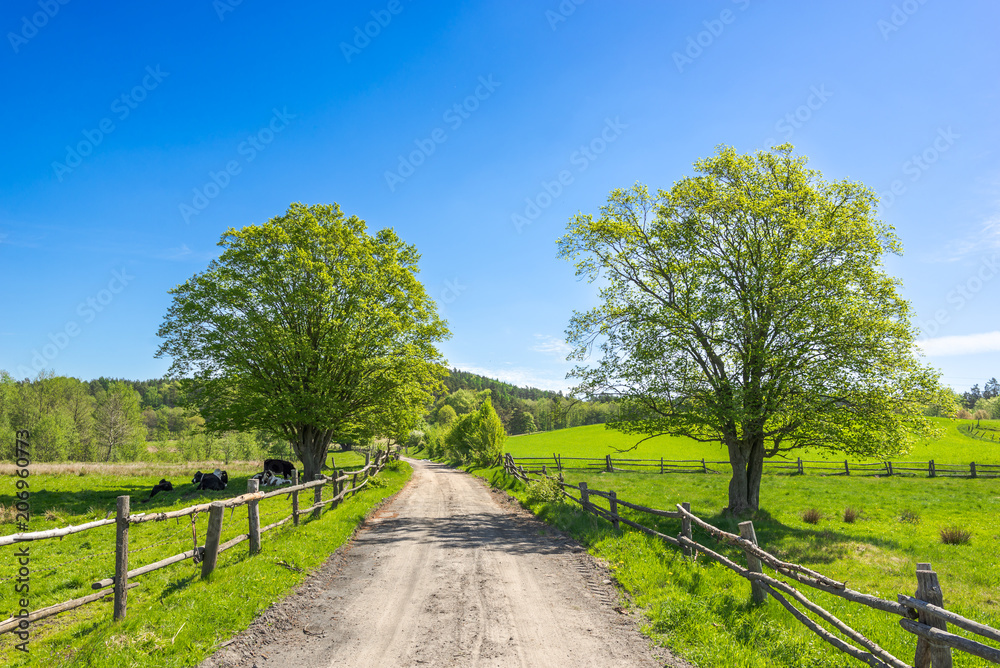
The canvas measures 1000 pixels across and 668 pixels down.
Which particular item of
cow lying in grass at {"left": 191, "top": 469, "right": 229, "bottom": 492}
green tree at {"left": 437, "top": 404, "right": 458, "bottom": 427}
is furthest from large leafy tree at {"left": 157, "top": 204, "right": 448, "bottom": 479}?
green tree at {"left": 437, "top": 404, "right": 458, "bottom": 427}

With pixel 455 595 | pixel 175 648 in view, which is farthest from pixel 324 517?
pixel 175 648

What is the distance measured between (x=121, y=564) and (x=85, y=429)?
69.1 meters

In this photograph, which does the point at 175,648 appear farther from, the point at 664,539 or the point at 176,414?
the point at 176,414

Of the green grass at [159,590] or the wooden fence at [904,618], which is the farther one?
the green grass at [159,590]

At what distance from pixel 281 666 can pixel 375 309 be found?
1843cm

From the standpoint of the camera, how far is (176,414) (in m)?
97.8

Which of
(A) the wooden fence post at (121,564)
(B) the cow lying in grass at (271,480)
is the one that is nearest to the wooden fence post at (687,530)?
(A) the wooden fence post at (121,564)

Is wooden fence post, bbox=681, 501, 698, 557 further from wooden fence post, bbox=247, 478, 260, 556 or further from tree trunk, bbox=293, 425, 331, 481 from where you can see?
tree trunk, bbox=293, 425, 331, 481

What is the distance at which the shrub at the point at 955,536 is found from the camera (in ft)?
47.7

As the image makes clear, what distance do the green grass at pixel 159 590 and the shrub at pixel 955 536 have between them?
1827 centimetres

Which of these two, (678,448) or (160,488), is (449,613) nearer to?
(160,488)

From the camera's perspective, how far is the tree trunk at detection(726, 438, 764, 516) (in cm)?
1716

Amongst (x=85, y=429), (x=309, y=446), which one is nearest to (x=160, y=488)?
(x=309, y=446)

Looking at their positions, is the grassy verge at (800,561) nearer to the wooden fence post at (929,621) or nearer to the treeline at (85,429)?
the wooden fence post at (929,621)
